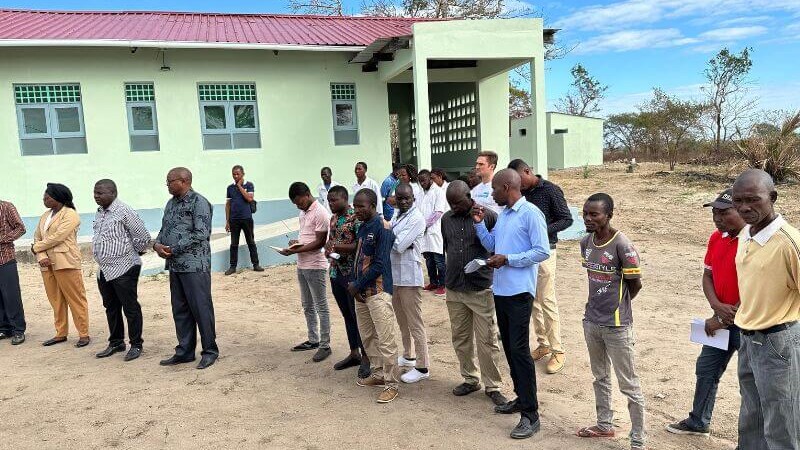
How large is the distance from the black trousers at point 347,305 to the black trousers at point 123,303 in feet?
6.68

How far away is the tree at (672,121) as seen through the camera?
1081 inches

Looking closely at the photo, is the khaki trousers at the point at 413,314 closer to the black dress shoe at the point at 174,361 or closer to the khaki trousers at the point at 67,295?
the black dress shoe at the point at 174,361

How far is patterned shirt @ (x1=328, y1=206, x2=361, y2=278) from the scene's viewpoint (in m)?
4.18

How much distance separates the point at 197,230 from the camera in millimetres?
4781

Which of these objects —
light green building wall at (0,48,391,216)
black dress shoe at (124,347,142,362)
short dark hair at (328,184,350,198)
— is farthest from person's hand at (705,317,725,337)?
light green building wall at (0,48,391,216)

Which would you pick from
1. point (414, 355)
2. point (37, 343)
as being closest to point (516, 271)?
point (414, 355)

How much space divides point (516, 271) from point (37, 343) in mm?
5337

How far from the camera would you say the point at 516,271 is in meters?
3.49

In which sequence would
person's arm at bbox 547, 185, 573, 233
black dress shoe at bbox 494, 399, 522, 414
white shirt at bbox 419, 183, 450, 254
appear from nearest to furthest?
1. black dress shoe at bbox 494, 399, 522, 414
2. person's arm at bbox 547, 185, 573, 233
3. white shirt at bbox 419, 183, 450, 254

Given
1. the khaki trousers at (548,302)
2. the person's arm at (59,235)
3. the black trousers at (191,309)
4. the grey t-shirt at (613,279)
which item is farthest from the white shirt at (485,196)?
the person's arm at (59,235)

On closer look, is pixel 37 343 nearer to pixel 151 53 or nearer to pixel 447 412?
pixel 447 412

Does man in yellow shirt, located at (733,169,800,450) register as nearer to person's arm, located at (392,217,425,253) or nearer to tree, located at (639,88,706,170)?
person's arm, located at (392,217,425,253)

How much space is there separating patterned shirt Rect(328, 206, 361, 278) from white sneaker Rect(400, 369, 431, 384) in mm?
956

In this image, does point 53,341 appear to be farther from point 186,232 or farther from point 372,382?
point 372,382
